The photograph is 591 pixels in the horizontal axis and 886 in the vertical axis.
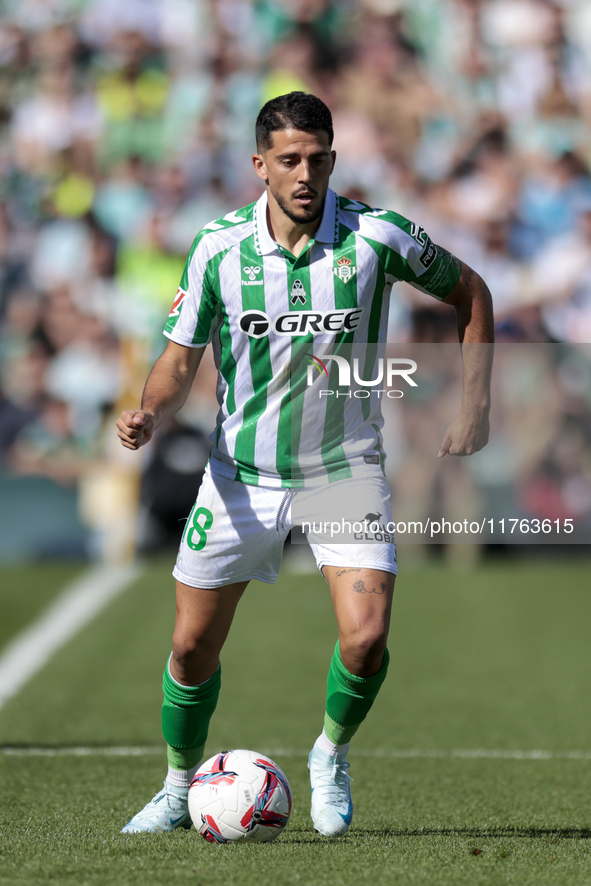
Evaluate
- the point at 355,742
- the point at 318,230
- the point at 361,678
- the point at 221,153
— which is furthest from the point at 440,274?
the point at 221,153

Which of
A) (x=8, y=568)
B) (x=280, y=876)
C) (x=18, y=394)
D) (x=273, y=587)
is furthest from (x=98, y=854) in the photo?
(x=18, y=394)

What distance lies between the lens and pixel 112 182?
1185 cm

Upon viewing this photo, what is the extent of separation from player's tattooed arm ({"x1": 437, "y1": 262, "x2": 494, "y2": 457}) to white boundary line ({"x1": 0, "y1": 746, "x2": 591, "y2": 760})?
1821 mm

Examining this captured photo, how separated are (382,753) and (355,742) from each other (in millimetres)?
285

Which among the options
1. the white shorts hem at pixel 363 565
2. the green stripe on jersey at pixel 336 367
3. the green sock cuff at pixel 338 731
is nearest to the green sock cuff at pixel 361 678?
the green sock cuff at pixel 338 731

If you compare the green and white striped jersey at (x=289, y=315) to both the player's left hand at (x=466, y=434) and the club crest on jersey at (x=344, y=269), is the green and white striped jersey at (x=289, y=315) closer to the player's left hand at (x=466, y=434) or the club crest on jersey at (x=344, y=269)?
the club crest on jersey at (x=344, y=269)

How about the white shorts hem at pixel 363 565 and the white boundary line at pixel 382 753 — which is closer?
the white shorts hem at pixel 363 565

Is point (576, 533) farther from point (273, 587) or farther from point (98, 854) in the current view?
point (98, 854)

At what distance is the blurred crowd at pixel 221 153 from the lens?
11.1 meters

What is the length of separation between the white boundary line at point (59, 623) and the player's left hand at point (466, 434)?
3196mm

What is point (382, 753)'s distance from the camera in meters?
5.14

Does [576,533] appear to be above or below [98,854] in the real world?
below

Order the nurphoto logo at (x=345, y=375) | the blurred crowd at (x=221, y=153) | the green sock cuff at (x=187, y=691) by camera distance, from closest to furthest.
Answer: the nurphoto logo at (x=345, y=375) → the green sock cuff at (x=187, y=691) → the blurred crowd at (x=221, y=153)

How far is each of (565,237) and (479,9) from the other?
111 inches
